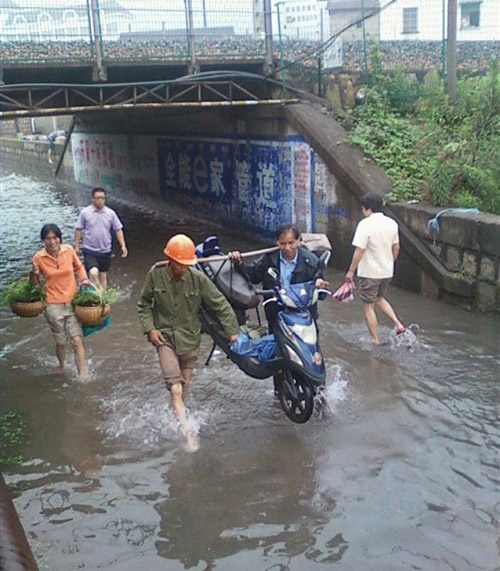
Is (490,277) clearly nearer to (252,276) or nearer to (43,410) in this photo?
(252,276)

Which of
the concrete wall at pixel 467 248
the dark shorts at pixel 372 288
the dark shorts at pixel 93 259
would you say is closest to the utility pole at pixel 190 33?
the dark shorts at pixel 93 259

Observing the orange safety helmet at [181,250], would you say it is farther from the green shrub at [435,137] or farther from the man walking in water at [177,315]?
the green shrub at [435,137]

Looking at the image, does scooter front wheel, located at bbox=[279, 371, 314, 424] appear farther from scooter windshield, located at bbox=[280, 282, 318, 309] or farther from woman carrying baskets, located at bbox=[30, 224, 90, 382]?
woman carrying baskets, located at bbox=[30, 224, 90, 382]

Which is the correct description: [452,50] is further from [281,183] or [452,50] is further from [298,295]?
[298,295]

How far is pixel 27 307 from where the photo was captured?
7.37 metres

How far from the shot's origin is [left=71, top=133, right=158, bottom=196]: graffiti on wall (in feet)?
71.3

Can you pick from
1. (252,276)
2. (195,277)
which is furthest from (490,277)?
(195,277)

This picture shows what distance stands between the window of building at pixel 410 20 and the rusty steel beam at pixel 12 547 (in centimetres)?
1486

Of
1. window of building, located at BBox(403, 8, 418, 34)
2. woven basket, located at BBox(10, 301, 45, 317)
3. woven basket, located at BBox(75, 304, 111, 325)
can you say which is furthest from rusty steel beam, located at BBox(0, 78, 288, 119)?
woven basket, located at BBox(75, 304, 111, 325)

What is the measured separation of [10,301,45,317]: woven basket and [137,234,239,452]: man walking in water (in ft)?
6.00

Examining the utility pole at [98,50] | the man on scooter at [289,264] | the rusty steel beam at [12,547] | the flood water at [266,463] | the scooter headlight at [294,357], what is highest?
the utility pole at [98,50]

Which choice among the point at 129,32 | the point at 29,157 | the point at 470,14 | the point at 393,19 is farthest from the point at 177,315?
the point at 29,157

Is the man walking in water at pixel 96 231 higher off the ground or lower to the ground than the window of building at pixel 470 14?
lower

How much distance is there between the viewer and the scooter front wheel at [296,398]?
6.09 m
